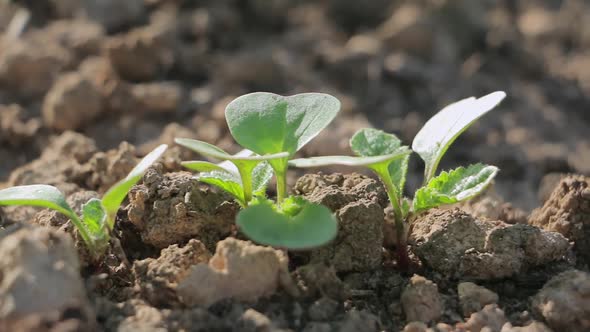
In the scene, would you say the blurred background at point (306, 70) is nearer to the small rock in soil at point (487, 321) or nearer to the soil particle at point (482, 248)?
the soil particle at point (482, 248)

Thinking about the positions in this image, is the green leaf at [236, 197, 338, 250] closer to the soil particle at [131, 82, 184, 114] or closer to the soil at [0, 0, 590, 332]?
the soil at [0, 0, 590, 332]

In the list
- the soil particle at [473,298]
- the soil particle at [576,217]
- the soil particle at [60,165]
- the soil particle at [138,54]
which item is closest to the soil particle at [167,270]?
the soil particle at [473,298]

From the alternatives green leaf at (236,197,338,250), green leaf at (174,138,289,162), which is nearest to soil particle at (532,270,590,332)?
green leaf at (236,197,338,250)

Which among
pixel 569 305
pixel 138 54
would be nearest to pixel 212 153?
pixel 569 305

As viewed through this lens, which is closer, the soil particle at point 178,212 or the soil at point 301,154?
the soil at point 301,154

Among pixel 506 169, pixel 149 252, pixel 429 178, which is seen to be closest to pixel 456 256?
pixel 429 178

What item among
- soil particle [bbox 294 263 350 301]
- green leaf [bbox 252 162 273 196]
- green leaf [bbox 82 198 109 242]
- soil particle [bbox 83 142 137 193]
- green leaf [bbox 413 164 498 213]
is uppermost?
green leaf [bbox 413 164 498 213]

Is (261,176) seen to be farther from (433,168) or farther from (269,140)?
(433,168)
